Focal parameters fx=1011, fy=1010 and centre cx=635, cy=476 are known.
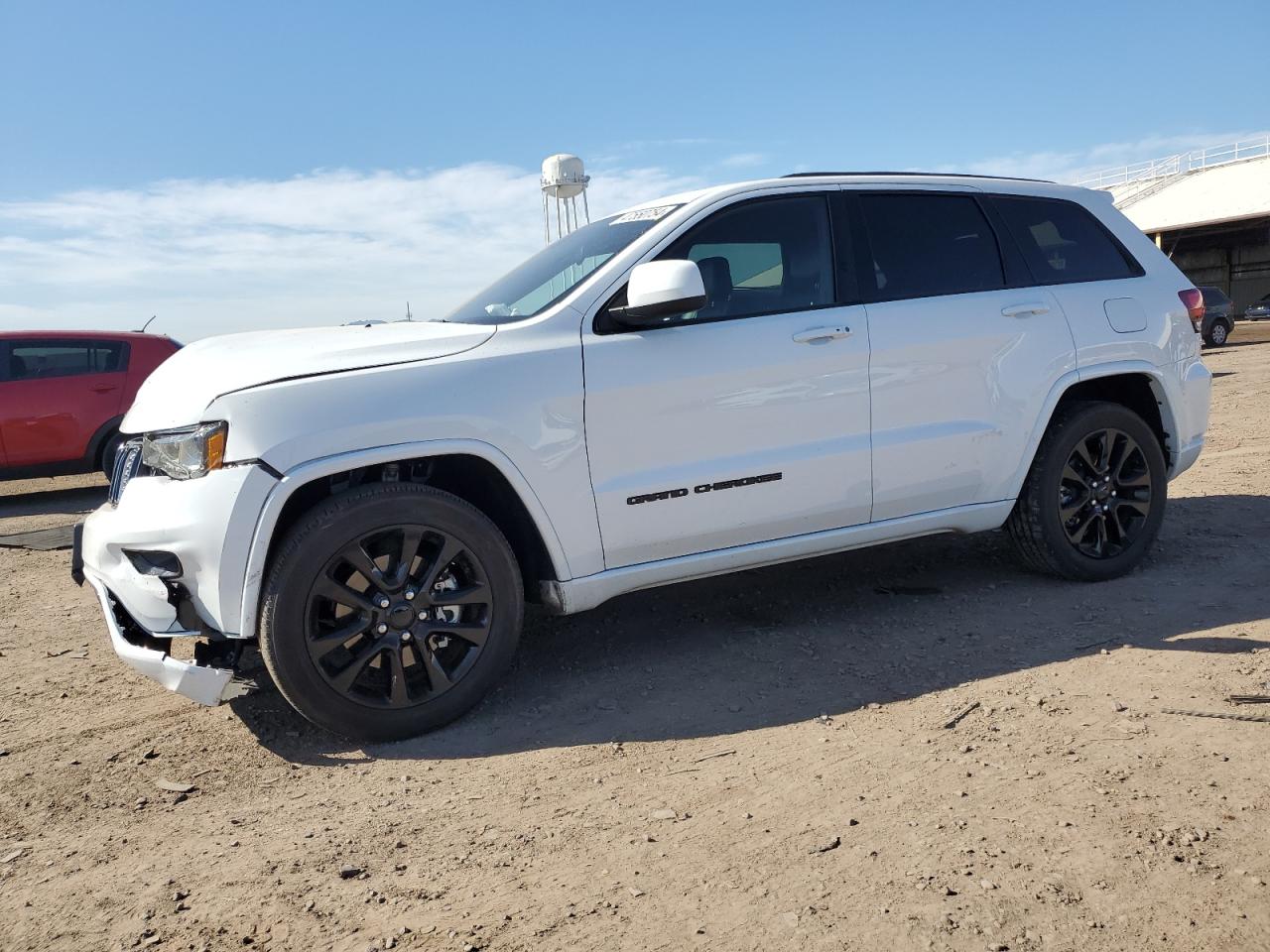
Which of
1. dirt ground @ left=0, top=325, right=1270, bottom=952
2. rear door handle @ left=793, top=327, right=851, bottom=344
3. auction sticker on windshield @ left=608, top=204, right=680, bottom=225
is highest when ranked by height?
auction sticker on windshield @ left=608, top=204, right=680, bottom=225

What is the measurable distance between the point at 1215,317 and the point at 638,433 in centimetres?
2370

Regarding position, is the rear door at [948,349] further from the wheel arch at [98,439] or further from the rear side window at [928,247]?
the wheel arch at [98,439]

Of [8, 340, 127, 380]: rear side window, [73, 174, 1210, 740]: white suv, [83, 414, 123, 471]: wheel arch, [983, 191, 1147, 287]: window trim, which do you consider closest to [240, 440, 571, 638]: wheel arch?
[73, 174, 1210, 740]: white suv

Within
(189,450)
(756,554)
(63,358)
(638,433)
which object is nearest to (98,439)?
(63,358)

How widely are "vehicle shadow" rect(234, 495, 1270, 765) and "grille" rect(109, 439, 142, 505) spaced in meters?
0.88

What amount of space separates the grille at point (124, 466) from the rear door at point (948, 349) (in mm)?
2822

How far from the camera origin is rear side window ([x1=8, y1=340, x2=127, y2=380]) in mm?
10172

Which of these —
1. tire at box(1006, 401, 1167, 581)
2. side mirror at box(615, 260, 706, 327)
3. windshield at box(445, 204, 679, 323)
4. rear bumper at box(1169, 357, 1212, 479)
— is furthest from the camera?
rear bumper at box(1169, 357, 1212, 479)

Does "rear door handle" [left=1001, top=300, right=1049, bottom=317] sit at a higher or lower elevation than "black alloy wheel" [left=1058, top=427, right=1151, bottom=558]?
higher

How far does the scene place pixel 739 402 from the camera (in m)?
3.85

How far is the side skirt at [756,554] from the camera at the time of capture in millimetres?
3732

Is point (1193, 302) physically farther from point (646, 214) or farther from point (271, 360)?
point (271, 360)

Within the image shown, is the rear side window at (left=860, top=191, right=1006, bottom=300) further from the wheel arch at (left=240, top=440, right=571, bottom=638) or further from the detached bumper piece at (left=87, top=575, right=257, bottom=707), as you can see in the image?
the detached bumper piece at (left=87, top=575, right=257, bottom=707)

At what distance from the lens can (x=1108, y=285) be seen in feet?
15.8
